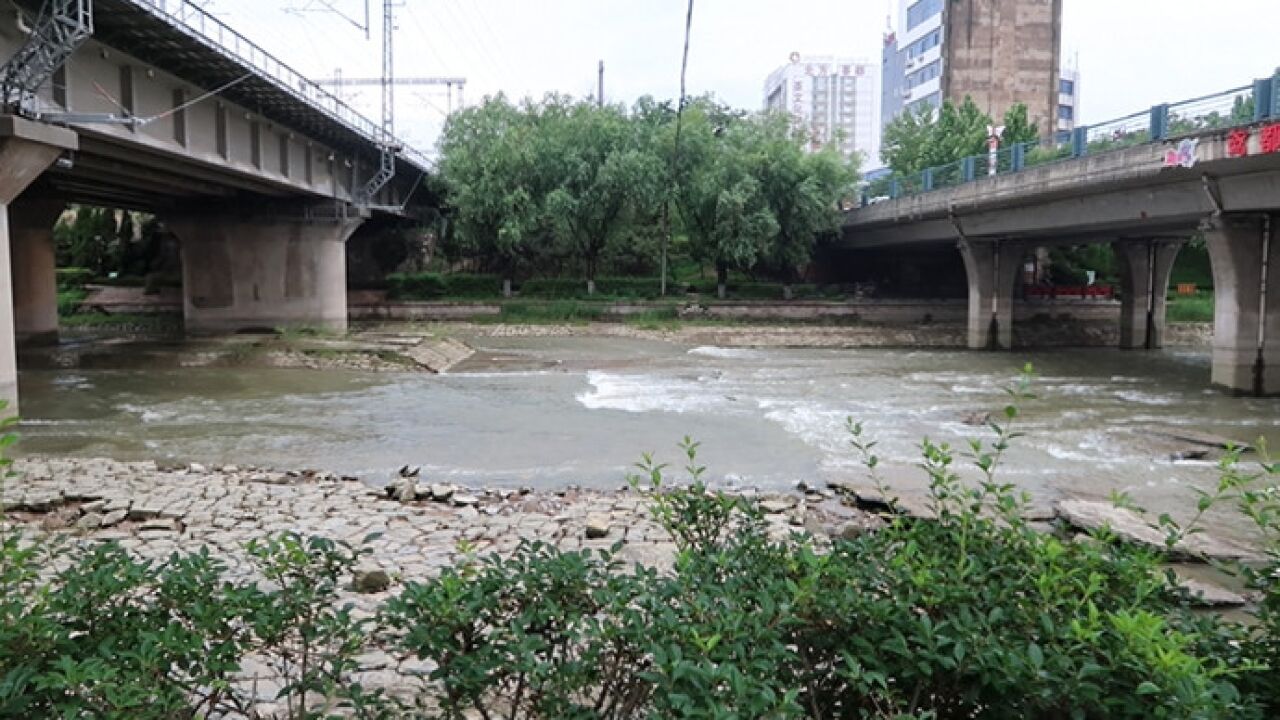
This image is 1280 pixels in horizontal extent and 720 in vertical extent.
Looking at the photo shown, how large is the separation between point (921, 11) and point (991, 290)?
62.1 m

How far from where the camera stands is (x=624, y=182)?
4700 cm

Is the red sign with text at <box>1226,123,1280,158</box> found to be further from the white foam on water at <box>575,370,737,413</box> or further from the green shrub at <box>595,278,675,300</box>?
the green shrub at <box>595,278,675,300</box>

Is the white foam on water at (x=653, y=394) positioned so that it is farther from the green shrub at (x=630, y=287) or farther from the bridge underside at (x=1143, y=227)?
the green shrub at (x=630, y=287)

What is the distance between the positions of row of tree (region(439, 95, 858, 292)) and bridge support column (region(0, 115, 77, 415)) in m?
28.4

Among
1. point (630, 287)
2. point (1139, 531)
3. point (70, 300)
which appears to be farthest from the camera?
point (630, 287)

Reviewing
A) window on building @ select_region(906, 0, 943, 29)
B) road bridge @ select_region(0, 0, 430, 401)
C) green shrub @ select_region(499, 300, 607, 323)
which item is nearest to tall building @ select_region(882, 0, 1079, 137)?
window on building @ select_region(906, 0, 943, 29)

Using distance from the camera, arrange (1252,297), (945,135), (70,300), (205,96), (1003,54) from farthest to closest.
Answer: (1003,54) → (945,135) → (70,300) → (1252,297) → (205,96)

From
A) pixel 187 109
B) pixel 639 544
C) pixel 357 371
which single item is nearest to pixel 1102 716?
pixel 639 544

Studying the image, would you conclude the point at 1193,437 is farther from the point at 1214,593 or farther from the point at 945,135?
the point at 945,135

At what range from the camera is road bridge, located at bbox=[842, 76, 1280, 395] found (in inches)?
966

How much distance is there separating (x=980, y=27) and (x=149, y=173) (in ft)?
248

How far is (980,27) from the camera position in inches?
3263

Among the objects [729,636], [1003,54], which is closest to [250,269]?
[729,636]

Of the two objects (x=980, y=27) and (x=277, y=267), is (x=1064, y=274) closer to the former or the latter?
(x=980, y=27)
